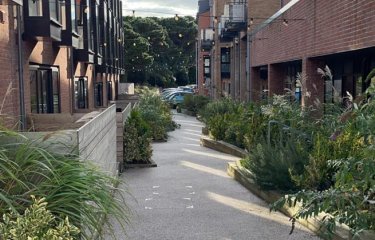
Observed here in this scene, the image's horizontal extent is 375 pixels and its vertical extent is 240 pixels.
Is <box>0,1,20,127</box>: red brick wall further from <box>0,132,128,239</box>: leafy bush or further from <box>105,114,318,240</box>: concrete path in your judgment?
<box>0,132,128,239</box>: leafy bush

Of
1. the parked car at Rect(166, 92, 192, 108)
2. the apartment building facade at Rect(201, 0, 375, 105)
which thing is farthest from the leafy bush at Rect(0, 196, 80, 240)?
the parked car at Rect(166, 92, 192, 108)

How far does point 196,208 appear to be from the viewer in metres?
7.91

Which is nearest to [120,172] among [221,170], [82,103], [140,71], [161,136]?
[221,170]

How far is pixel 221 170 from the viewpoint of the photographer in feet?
39.0

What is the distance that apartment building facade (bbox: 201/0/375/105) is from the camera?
9.65m

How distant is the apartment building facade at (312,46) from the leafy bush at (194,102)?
6.63 metres

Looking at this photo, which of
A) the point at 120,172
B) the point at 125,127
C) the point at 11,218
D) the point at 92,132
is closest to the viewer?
the point at 11,218

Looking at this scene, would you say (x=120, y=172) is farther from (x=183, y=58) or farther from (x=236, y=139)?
(x=183, y=58)

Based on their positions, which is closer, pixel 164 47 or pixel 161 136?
pixel 161 136

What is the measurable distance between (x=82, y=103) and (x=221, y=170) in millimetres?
10290

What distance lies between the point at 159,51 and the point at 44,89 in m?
50.4

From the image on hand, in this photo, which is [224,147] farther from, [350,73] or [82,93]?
[82,93]

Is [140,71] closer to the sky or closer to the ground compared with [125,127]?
closer to the sky

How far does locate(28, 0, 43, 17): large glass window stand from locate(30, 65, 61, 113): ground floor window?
4.08ft
